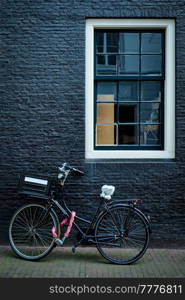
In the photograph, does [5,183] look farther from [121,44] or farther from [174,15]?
[174,15]

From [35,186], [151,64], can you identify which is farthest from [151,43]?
[35,186]

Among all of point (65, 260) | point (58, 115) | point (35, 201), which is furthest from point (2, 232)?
point (58, 115)

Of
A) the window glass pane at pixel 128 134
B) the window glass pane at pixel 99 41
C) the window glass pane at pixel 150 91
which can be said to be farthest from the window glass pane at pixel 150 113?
the window glass pane at pixel 99 41

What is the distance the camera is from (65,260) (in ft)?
21.3

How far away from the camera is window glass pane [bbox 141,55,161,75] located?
7375 mm

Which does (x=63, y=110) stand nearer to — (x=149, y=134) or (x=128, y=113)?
(x=128, y=113)

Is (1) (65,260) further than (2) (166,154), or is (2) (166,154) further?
(2) (166,154)

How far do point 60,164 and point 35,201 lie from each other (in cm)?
69

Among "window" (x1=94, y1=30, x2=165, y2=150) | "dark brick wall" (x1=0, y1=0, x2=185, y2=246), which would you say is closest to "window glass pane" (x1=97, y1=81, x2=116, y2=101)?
"window" (x1=94, y1=30, x2=165, y2=150)

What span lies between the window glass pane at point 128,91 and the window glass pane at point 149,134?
1.62ft

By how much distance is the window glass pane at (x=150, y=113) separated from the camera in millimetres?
7426

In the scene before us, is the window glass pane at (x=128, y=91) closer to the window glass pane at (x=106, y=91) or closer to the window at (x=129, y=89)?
the window at (x=129, y=89)

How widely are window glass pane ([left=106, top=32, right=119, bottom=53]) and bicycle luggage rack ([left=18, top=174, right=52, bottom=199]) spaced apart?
2.33m

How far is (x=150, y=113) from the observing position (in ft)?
24.4
